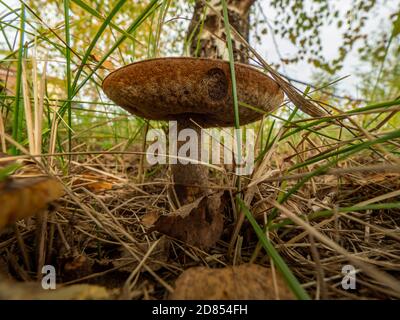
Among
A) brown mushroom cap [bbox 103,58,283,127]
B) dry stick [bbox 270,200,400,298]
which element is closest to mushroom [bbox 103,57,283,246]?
brown mushroom cap [bbox 103,58,283,127]

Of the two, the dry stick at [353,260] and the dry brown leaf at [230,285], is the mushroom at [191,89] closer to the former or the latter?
the dry brown leaf at [230,285]

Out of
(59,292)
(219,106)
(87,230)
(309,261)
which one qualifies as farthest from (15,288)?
(219,106)

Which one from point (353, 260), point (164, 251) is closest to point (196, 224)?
point (164, 251)

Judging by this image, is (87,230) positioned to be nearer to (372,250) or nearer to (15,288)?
(15,288)

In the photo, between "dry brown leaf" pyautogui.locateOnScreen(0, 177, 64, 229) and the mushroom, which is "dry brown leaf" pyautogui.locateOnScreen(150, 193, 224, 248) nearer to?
the mushroom

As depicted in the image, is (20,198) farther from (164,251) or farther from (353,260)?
(353,260)
